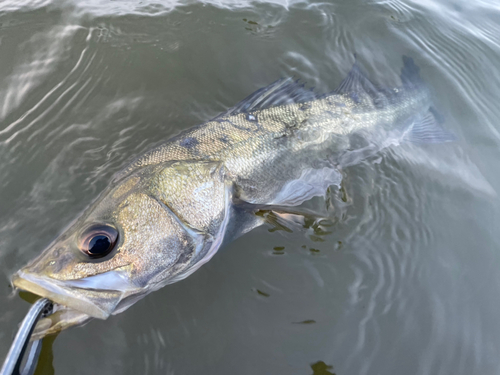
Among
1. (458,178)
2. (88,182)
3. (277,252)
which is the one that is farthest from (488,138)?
(88,182)

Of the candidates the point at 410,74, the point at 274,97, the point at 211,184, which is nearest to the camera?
the point at 211,184

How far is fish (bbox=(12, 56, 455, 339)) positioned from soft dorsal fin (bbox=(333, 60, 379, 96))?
0.01m

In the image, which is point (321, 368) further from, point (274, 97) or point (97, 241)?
point (274, 97)

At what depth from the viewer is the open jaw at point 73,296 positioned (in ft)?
5.74

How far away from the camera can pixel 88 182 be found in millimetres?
2920

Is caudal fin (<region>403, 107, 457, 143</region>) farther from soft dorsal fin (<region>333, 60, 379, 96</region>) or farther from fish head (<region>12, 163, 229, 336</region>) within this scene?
fish head (<region>12, 163, 229, 336</region>)

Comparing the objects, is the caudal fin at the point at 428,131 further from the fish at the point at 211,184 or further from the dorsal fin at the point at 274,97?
the dorsal fin at the point at 274,97

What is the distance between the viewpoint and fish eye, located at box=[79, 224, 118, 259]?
6.21 feet

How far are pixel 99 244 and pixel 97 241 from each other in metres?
0.02

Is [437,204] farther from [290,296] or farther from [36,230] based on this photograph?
[36,230]

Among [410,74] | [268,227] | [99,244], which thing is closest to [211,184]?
[268,227]

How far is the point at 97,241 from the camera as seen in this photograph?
1904 mm

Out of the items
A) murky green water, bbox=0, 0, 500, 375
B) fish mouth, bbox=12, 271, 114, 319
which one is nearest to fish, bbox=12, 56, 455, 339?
fish mouth, bbox=12, 271, 114, 319

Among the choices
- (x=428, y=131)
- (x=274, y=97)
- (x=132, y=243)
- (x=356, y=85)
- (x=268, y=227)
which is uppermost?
(x=356, y=85)
